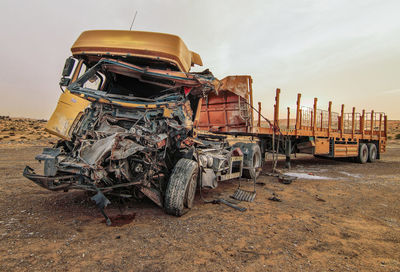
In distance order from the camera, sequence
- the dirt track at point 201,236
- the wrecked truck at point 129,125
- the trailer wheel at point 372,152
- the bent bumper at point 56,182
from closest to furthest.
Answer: the dirt track at point 201,236 → the bent bumper at point 56,182 → the wrecked truck at point 129,125 → the trailer wheel at point 372,152

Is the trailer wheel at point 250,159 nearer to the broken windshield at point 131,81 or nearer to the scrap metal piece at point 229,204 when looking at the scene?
the scrap metal piece at point 229,204

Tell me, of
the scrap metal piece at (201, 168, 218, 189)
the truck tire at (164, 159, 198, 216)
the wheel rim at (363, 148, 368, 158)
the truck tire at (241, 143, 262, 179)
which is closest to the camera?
the truck tire at (164, 159, 198, 216)

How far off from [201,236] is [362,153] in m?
13.8

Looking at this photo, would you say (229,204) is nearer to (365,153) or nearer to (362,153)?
(362,153)

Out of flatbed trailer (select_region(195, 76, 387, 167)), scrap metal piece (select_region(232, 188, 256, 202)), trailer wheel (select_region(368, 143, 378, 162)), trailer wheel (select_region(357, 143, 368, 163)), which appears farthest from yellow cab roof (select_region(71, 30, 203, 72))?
trailer wheel (select_region(368, 143, 378, 162))

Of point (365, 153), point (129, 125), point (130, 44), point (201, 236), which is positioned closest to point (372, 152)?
point (365, 153)

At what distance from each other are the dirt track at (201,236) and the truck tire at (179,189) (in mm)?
194

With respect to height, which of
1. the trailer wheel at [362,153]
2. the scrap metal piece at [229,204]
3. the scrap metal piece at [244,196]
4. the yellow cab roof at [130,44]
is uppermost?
the yellow cab roof at [130,44]

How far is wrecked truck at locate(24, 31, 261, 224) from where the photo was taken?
120 inches

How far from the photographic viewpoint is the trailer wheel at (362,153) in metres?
13.1

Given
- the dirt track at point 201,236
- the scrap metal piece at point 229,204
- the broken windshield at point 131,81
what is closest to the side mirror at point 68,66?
the broken windshield at point 131,81

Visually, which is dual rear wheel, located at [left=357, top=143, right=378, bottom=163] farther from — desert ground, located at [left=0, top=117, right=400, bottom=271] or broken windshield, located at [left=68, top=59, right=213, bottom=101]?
broken windshield, located at [left=68, top=59, right=213, bottom=101]

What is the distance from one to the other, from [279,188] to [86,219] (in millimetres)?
4911

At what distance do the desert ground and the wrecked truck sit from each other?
52cm
